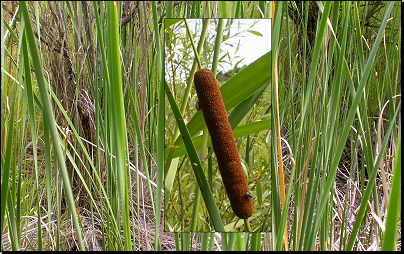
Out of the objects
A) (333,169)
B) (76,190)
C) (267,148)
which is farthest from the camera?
(76,190)

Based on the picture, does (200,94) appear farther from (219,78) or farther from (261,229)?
(261,229)

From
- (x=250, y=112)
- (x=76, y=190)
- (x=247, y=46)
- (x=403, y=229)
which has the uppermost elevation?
(x=247, y=46)

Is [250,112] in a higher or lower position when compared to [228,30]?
lower

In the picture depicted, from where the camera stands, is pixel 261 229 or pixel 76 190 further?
pixel 76 190

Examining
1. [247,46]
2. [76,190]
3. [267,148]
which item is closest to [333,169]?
[267,148]

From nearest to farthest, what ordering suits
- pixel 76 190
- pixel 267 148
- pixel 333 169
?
pixel 333 169 < pixel 267 148 < pixel 76 190
